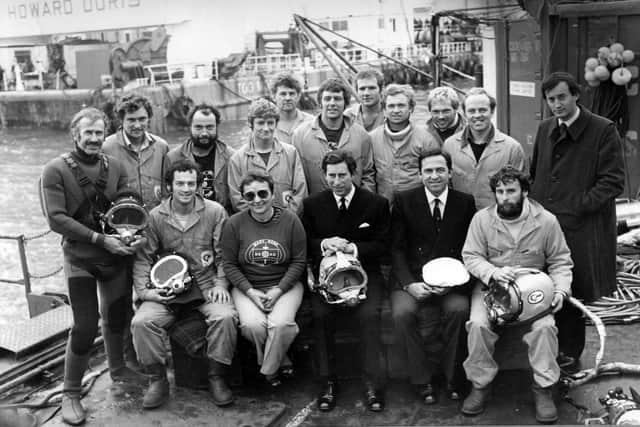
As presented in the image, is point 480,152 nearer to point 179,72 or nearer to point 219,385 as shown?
point 219,385

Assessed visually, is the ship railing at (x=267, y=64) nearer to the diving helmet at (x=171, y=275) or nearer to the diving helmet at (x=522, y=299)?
the diving helmet at (x=171, y=275)

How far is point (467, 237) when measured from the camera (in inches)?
174

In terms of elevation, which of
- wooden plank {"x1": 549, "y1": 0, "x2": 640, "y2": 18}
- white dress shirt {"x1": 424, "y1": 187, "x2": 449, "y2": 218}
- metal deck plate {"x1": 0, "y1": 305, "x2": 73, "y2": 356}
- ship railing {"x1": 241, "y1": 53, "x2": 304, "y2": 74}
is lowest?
metal deck plate {"x1": 0, "y1": 305, "x2": 73, "y2": 356}

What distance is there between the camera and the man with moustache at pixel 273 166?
5.08 meters

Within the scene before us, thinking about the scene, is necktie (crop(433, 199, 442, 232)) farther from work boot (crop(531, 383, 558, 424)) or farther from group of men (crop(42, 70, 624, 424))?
work boot (crop(531, 383, 558, 424))

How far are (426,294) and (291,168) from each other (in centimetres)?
135

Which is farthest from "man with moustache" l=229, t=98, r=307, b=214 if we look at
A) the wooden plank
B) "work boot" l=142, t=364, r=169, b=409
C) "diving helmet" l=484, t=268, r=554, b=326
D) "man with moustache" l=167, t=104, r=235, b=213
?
the wooden plank

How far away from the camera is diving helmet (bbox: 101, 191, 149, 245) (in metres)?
4.46

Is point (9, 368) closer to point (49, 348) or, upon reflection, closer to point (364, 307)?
point (49, 348)

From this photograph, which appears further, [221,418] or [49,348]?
[49,348]

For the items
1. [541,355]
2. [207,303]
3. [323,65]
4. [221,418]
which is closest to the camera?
[541,355]

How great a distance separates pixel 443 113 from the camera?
541cm

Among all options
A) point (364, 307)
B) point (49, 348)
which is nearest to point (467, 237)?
point (364, 307)

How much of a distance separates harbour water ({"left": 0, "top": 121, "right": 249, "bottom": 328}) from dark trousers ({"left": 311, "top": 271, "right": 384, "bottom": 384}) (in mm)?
2747
